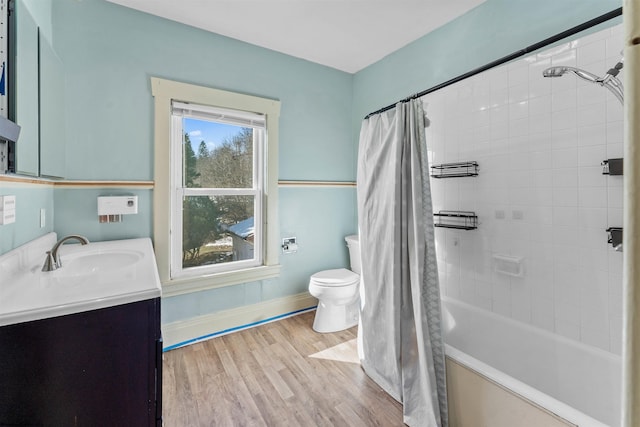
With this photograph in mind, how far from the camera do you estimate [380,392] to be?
5.70 feet

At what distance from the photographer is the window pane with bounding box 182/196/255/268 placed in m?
2.36

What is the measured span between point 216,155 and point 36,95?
1.22 meters

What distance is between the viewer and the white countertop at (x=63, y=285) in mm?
861

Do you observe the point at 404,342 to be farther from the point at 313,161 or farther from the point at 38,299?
the point at 313,161

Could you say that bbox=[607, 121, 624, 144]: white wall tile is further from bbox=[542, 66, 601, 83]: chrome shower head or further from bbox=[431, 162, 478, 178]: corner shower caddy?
bbox=[431, 162, 478, 178]: corner shower caddy

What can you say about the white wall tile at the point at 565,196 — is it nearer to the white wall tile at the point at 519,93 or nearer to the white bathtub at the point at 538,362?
the white wall tile at the point at 519,93

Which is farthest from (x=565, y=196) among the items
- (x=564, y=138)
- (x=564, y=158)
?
(x=564, y=138)

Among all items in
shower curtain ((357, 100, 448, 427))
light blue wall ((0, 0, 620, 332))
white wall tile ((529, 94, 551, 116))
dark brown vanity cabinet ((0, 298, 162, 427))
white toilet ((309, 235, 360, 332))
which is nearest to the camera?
dark brown vanity cabinet ((0, 298, 162, 427))

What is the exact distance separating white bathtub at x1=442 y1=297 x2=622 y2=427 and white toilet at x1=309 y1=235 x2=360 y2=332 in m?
0.76

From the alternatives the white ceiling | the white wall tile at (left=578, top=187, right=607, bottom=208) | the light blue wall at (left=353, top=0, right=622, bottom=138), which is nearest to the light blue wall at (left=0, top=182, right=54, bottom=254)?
the white ceiling

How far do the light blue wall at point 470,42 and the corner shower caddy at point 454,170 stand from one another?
68 cm

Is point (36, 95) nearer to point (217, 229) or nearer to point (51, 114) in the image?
point (51, 114)

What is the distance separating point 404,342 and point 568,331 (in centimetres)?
94

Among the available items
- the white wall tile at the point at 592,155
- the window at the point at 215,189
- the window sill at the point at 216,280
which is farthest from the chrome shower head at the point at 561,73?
the window sill at the point at 216,280
